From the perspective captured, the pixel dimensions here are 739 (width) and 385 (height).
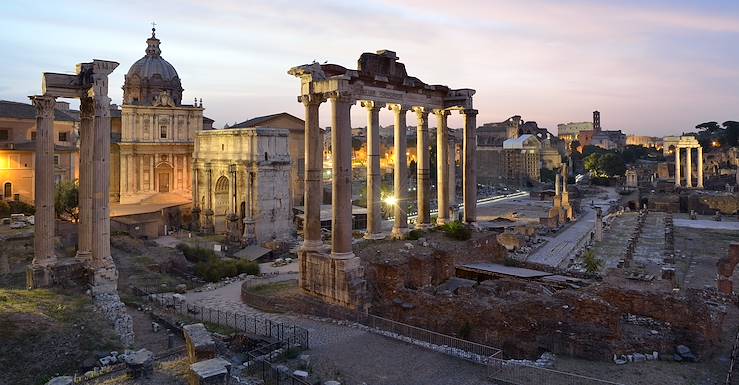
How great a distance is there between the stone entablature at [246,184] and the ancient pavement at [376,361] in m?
27.3

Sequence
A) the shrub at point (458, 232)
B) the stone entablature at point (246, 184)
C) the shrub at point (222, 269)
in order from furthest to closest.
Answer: the stone entablature at point (246, 184) < the shrub at point (222, 269) < the shrub at point (458, 232)

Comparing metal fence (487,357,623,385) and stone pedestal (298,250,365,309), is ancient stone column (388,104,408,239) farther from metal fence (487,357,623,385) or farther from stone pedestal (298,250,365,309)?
metal fence (487,357,623,385)

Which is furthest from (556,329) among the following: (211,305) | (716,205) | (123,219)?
(716,205)

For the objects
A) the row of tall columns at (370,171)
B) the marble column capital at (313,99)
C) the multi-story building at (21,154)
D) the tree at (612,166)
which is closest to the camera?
the row of tall columns at (370,171)

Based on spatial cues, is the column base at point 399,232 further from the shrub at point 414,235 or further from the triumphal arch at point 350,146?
the shrub at point 414,235

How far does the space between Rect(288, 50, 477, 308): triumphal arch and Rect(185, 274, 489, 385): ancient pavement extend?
5.83ft

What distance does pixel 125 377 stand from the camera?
11.6 meters

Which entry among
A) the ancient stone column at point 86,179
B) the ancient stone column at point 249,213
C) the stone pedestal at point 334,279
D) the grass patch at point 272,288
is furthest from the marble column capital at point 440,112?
the ancient stone column at point 249,213

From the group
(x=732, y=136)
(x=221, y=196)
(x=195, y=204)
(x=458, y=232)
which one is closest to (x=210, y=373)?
(x=458, y=232)

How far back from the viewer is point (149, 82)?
183 feet

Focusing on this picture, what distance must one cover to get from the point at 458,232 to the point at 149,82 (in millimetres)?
43161

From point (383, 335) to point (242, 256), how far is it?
890 inches

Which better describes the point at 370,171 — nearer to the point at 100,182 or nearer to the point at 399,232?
the point at 399,232

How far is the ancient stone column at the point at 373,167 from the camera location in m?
22.3
